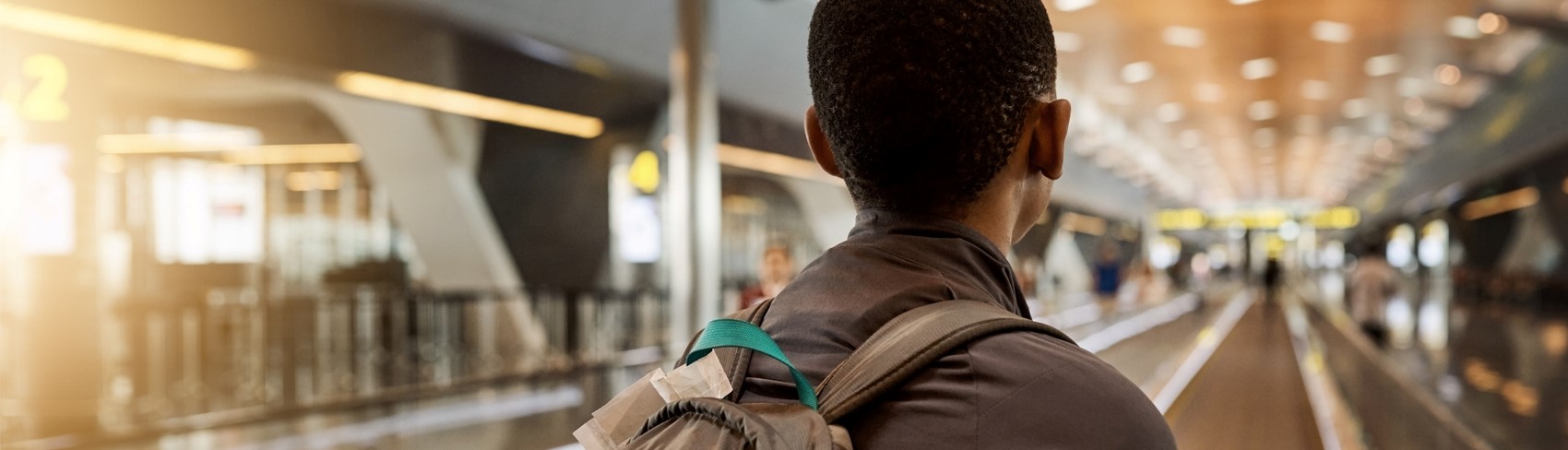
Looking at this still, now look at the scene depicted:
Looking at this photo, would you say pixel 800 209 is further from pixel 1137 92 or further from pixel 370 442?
pixel 370 442

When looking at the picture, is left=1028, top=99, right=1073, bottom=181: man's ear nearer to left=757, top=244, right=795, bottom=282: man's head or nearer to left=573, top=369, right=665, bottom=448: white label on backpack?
left=573, top=369, right=665, bottom=448: white label on backpack

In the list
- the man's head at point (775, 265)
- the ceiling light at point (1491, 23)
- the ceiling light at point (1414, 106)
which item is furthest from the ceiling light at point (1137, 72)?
the man's head at point (775, 265)

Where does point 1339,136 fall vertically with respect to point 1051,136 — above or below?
above

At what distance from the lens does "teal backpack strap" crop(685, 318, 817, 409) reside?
90 centimetres

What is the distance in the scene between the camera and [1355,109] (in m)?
24.8

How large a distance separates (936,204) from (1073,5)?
1370 centimetres

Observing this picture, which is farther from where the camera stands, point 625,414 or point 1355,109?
point 1355,109

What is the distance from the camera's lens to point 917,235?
1.04 meters

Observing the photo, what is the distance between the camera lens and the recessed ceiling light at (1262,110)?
2365 centimetres

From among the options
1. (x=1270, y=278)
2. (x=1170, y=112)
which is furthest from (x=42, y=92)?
(x=1270, y=278)

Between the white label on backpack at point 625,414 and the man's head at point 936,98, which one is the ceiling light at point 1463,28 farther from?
the white label on backpack at point 625,414

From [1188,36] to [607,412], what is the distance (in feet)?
54.2

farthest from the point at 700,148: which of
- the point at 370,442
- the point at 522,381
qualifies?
the point at 370,442

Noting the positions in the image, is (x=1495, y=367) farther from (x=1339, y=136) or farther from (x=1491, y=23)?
(x=1339, y=136)
